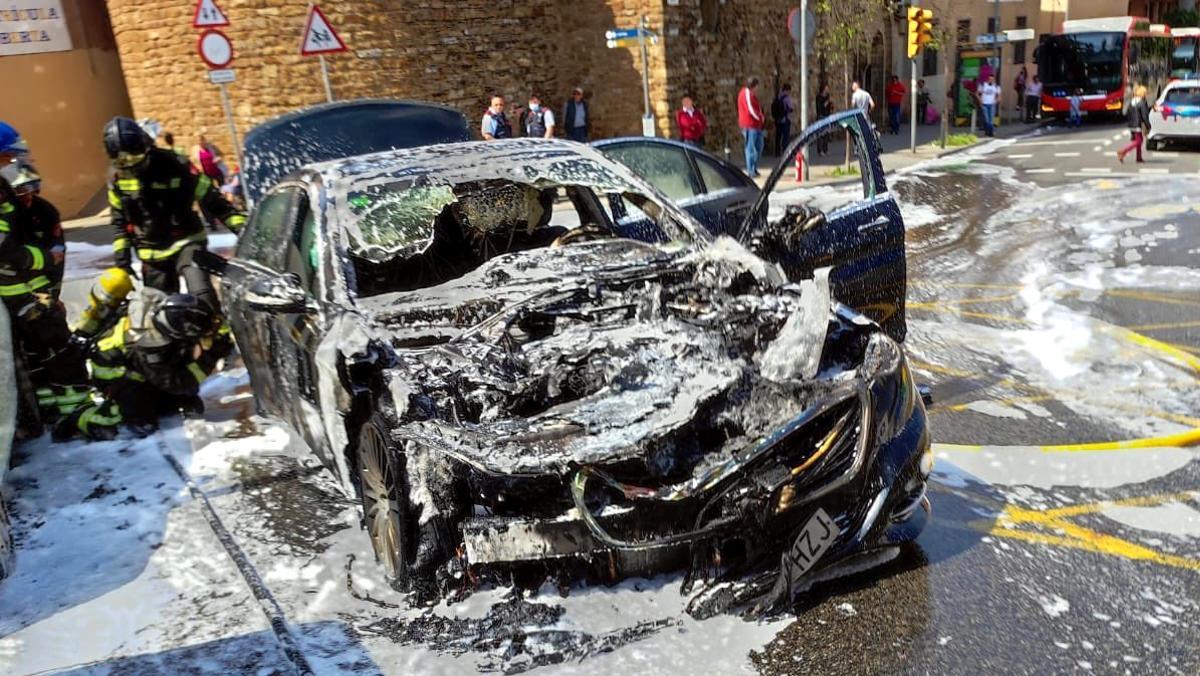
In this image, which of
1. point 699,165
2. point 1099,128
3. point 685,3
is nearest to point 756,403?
point 699,165

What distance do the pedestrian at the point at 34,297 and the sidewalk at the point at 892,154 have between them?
Answer: 38.6 feet

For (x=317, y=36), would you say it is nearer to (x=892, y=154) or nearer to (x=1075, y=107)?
(x=892, y=154)

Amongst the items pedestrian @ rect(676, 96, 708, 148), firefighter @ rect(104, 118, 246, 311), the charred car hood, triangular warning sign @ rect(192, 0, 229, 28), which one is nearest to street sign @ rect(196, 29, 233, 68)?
triangular warning sign @ rect(192, 0, 229, 28)

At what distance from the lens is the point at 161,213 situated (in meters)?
6.01

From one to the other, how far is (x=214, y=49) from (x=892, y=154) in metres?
14.9

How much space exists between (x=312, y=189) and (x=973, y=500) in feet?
11.0

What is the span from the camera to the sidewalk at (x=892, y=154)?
56.1 feet

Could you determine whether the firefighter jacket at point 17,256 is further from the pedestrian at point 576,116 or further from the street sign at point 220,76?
the pedestrian at point 576,116

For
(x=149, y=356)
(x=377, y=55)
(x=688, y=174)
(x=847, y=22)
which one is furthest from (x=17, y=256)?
(x=847, y=22)

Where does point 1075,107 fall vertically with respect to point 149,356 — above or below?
below

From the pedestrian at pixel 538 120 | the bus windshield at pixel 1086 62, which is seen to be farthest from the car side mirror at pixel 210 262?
the bus windshield at pixel 1086 62

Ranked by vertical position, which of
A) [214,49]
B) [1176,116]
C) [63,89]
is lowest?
[1176,116]

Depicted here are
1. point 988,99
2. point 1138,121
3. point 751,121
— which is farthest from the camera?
point 988,99

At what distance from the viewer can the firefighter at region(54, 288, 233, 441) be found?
17.5ft
